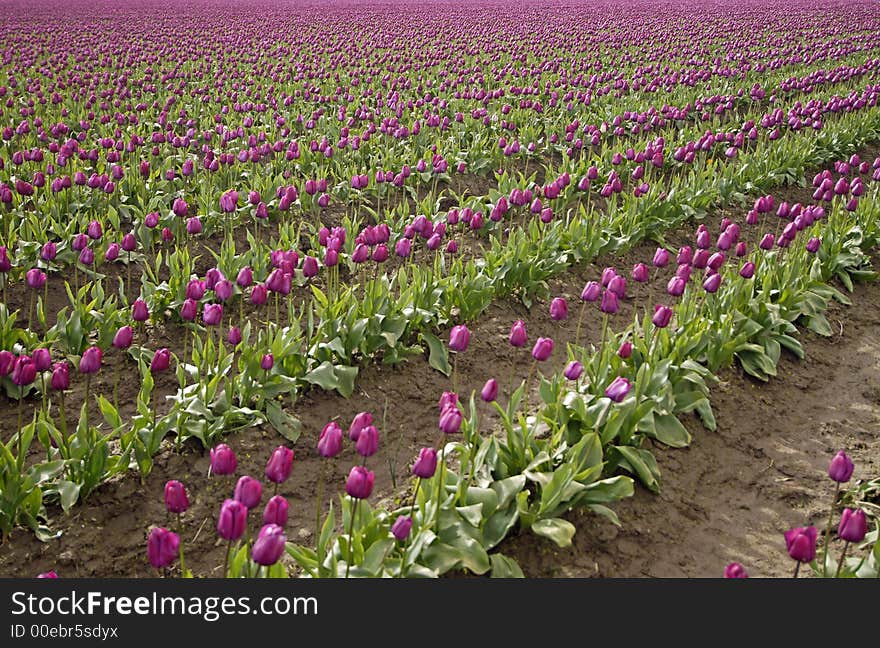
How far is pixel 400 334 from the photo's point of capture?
530cm

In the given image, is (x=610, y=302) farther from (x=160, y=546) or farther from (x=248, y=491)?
(x=160, y=546)

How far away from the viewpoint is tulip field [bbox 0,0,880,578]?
3.52m

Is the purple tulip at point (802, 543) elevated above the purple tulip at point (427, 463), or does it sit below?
below

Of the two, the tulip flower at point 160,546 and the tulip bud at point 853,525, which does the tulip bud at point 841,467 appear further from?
the tulip flower at point 160,546

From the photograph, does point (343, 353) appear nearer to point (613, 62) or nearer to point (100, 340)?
point (100, 340)

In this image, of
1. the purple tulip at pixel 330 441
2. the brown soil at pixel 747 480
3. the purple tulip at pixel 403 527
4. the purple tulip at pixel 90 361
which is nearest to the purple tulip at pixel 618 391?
the brown soil at pixel 747 480

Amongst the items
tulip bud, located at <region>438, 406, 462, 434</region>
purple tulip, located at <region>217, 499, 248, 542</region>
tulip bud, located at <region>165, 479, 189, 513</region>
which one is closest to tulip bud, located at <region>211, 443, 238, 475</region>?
tulip bud, located at <region>165, 479, 189, 513</region>

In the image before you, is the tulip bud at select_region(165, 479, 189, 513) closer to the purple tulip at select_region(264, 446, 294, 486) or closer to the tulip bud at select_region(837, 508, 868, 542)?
the purple tulip at select_region(264, 446, 294, 486)

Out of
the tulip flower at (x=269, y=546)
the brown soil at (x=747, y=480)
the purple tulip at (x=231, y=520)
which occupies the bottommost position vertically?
the brown soil at (x=747, y=480)

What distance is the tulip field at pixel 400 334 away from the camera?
3.52m

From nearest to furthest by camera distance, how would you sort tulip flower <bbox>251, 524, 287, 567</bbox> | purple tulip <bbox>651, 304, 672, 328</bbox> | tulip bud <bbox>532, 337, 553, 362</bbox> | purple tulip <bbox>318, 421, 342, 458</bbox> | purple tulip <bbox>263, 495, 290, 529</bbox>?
tulip flower <bbox>251, 524, 287, 567</bbox>
purple tulip <bbox>263, 495, 290, 529</bbox>
purple tulip <bbox>318, 421, 342, 458</bbox>
tulip bud <bbox>532, 337, 553, 362</bbox>
purple tulip <bbox>651, 304, 672, 328</bbox>

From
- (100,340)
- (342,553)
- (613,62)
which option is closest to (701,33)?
(613,62)

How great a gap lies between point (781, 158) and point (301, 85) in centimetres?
906

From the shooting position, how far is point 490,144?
1097 centimetres
